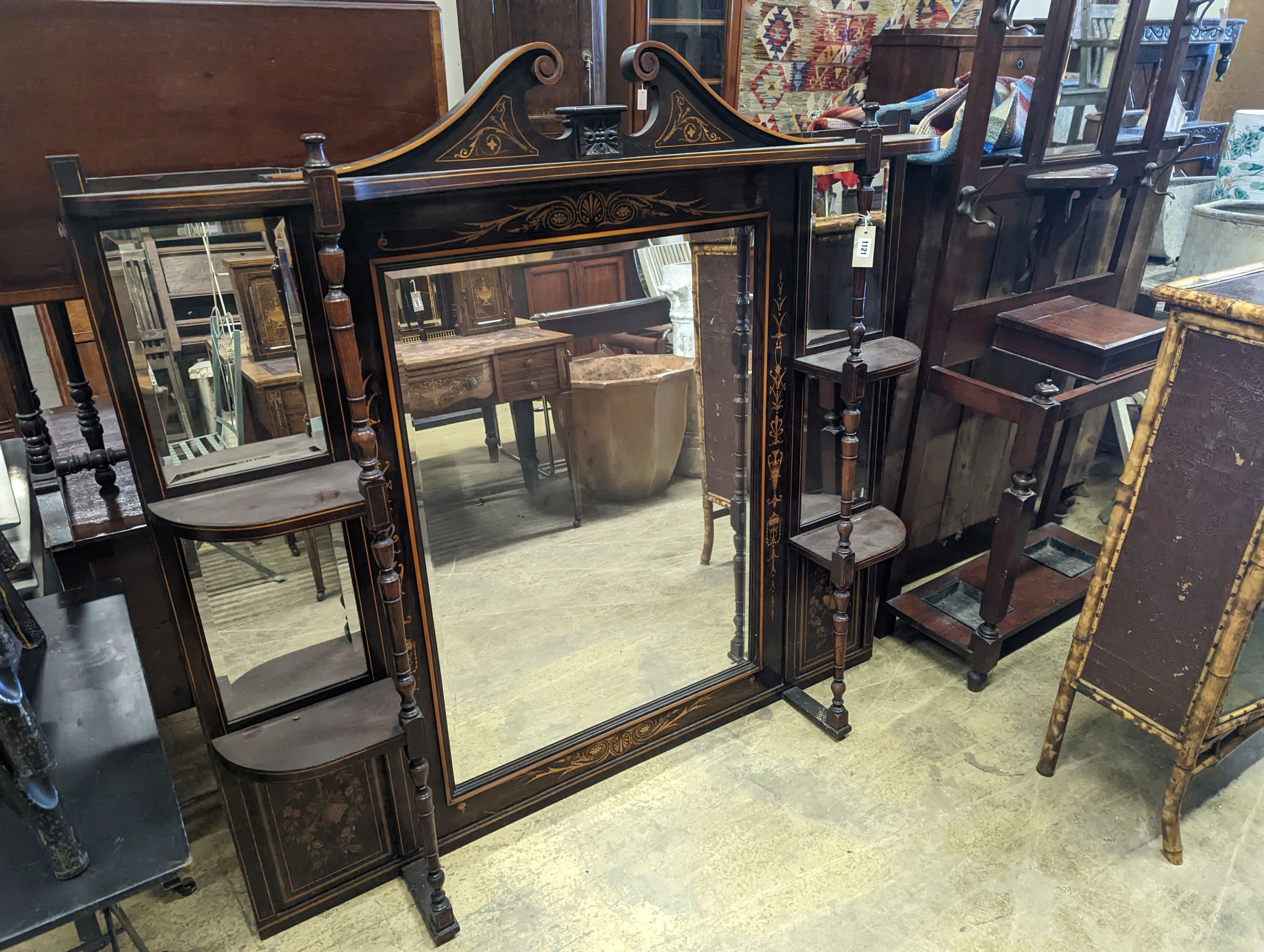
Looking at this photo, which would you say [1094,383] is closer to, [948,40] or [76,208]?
[948,40]

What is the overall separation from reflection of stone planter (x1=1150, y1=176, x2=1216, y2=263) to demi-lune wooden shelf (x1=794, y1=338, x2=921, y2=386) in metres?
1.80

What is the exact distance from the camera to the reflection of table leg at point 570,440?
1759mm

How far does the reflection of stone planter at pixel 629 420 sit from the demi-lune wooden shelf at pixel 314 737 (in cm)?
67

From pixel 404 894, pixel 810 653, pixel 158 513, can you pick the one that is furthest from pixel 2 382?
pixel 810 653

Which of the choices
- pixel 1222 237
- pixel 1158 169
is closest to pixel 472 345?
pixel 1158 169

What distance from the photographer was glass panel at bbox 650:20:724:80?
2.73 metres

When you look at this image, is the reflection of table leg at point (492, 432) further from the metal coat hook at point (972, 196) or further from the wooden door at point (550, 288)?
the metal coat hook at point (972, 196)

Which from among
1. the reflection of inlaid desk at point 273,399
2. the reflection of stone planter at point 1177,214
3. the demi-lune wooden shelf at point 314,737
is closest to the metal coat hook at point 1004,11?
the reflection of inlaid desk at point 273,399

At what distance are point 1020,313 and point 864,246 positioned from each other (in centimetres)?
74

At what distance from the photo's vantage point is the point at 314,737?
146 centimetres

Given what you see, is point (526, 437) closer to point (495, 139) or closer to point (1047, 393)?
point (495, 139)

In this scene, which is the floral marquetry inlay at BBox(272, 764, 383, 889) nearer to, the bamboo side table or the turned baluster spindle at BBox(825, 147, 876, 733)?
the turned baluster spindle at BBox(825, 147, 876, 733)

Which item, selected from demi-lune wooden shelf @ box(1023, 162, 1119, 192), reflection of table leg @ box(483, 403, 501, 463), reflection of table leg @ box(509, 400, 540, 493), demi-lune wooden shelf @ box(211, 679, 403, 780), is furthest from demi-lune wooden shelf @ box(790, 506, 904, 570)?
demi-lune wooden shelf @ box(211, 679, 403, 780)

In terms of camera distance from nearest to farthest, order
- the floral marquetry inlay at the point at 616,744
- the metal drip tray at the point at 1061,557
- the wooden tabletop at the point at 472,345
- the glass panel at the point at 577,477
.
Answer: the wooden tabletop at the point at 472,345 < the glass panel at the point at 577,477 < the floral marquetry inlay at the point at 616,744 < the metal drip tray at the point at 1061,557
